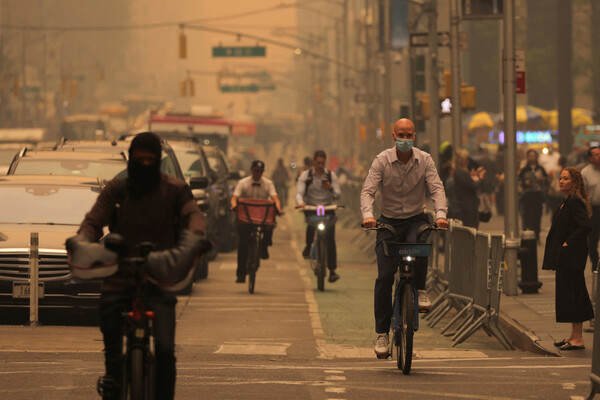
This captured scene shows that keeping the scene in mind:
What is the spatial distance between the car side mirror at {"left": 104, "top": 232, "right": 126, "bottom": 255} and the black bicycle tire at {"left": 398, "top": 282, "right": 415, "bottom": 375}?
13.1ft

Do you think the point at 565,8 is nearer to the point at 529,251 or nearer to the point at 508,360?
the point at 529,251

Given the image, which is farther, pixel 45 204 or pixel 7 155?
pixel 7 155

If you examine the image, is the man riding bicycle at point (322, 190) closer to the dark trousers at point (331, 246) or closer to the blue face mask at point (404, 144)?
the dark trousers at point (331, 246)

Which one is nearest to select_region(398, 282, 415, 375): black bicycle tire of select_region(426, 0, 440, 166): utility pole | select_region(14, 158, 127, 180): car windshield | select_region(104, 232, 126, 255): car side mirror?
select_region(104, 232, 126, 255): car side mirror

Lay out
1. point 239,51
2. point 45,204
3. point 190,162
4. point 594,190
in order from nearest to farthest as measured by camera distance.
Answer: point 45,204 → point 594,190 → point 190,162 → point 239,51

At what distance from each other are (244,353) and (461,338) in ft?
7.99

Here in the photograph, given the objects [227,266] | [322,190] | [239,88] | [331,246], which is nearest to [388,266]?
[331,246]

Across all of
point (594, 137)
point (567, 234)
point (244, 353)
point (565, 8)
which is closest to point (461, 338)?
point (567, 234)

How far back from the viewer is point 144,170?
302 inches

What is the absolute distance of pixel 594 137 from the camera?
60.3m

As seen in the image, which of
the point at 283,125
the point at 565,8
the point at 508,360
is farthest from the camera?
the point at 283,125

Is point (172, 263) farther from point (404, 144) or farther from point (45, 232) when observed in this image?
point (45, 232)

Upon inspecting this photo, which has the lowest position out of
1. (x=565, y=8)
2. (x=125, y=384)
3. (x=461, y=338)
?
(x=461, y=338)

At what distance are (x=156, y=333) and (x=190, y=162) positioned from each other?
1814 cm
